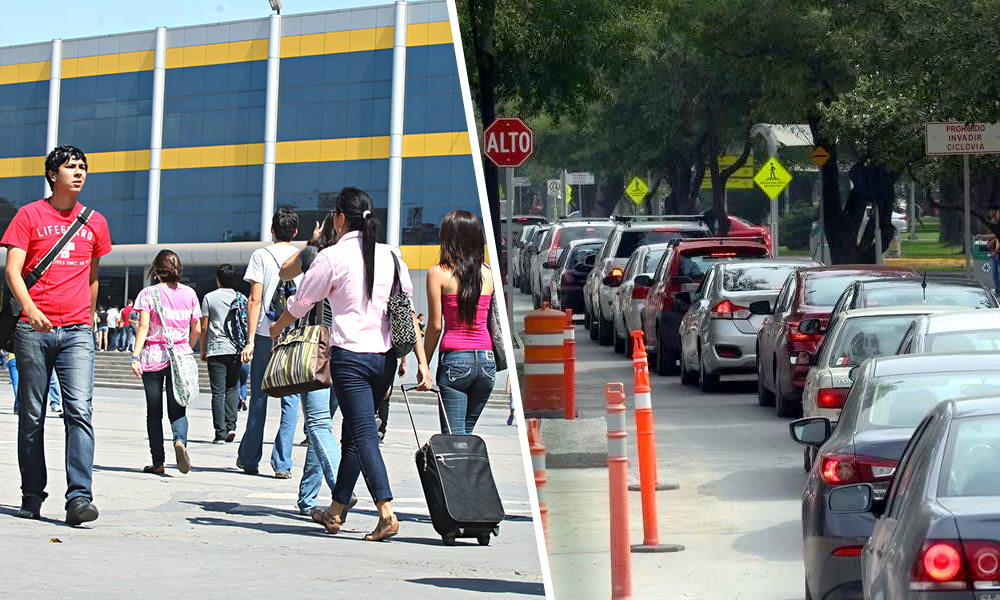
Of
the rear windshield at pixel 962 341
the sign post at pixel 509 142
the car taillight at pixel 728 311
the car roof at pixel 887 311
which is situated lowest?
the rear windshield at pixel 962 341

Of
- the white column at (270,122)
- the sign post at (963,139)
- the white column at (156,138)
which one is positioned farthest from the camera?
the white column at (156,138)

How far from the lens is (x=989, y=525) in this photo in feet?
15.9

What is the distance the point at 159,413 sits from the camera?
12227 millimetres

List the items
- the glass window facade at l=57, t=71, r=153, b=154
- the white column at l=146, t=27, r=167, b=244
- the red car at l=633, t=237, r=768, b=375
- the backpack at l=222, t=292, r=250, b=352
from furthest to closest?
1. the glass window facade at l=57, t=71, r=153, b=154
2. the white column at l=146, t=27, r=167, b=244
3. the red car at l=633, t=237, r=768, b=375
4. the backpack at l=222, t=292, r=250, b=352

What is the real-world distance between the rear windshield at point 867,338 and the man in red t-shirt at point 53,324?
237 inches

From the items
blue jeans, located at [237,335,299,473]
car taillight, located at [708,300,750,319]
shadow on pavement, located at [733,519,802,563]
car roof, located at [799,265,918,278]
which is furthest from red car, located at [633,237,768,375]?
shadow on pavement, located at [733,519,802,563]

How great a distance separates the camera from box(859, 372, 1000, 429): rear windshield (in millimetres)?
8195

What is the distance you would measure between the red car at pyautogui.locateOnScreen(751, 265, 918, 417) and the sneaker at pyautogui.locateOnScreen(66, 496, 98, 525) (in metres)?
8.32

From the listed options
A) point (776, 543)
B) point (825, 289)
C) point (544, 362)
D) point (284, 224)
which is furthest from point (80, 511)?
point (825, 289)

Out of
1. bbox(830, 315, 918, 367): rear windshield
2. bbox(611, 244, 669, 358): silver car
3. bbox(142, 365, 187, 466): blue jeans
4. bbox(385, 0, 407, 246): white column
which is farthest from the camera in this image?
bbox(385, 0, 407, 246): white column

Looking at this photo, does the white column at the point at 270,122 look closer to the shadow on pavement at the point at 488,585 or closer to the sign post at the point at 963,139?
the sign post at the point at 963,139

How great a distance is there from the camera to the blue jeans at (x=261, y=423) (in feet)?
37.2

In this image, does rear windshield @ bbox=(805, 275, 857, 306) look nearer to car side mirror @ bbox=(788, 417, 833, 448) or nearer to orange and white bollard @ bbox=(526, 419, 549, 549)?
car side mirror @ bbox=(788, 417, 833, 448)

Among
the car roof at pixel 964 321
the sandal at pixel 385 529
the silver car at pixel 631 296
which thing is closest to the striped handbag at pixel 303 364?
the sandal at pixel 385 529
